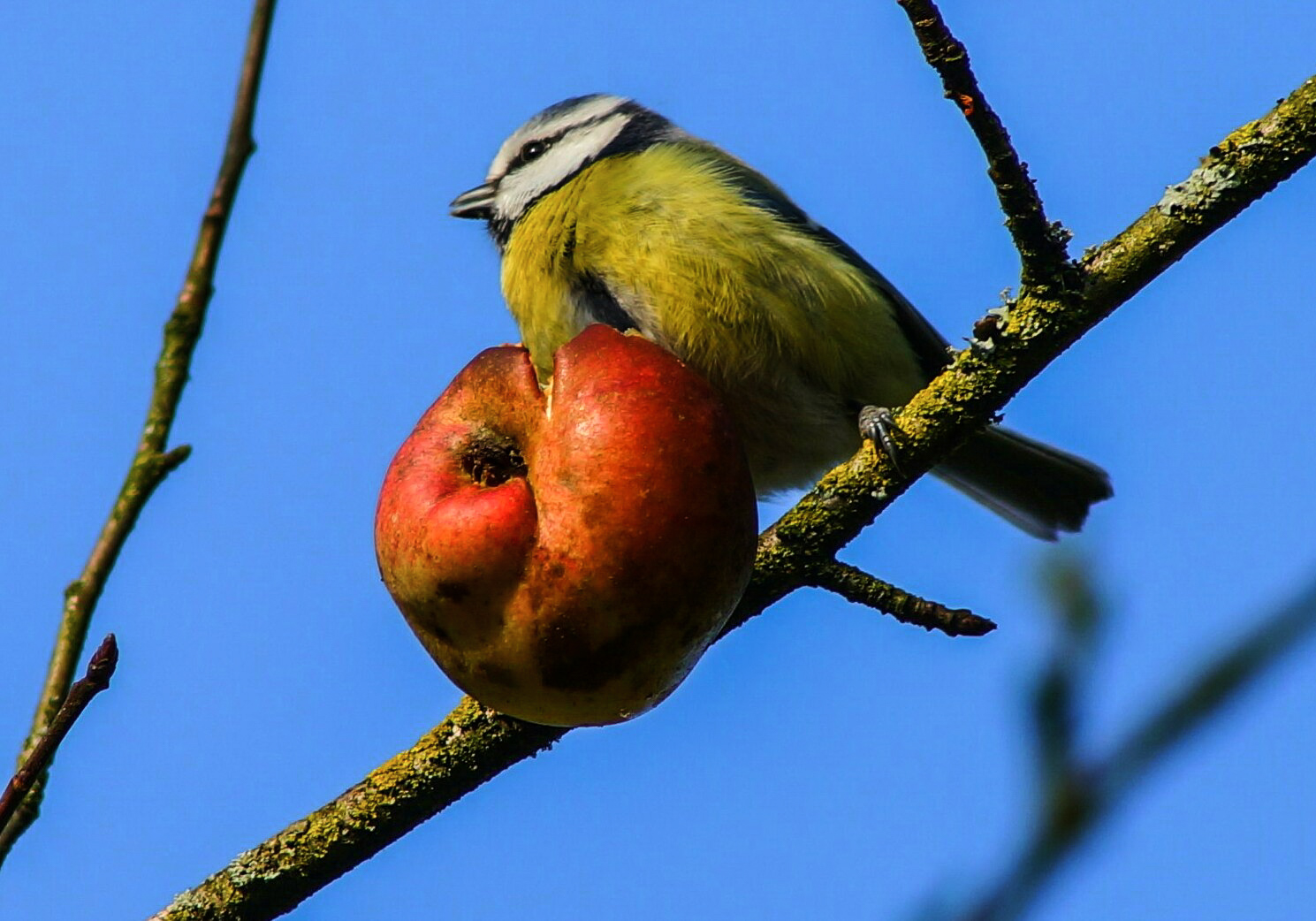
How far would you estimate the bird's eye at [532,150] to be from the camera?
15.3 feet

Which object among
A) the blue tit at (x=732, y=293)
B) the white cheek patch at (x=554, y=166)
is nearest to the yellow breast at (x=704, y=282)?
the blue tit at (x=732, y=293)

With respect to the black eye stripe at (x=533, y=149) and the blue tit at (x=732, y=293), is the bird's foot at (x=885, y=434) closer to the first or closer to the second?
the blue tit at (x=732, y=293)

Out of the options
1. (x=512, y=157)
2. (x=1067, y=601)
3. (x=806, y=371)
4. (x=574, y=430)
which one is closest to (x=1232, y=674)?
(x=1067, y=601)

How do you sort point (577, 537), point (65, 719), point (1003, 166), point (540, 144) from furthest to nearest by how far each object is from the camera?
point (540, 144)
point (1003, 166)
point (577, 537)
point (65, 719)

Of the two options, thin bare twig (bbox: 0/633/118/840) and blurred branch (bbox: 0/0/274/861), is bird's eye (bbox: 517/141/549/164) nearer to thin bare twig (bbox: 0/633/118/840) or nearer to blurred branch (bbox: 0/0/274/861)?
blurred branch (bbox: 0/0/274/861)

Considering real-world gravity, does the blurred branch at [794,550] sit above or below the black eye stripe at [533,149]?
below

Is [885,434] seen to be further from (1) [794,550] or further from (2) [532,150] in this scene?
(2) [532,150]

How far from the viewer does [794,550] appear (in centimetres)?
250

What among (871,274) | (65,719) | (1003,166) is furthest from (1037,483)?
(65,719)

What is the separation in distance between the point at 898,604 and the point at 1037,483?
6.80 feet

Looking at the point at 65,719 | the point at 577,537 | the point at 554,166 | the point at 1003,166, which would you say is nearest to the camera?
the point at 65,719

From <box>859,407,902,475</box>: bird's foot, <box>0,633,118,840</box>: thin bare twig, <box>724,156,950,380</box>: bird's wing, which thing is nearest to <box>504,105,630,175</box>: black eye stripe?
<box>724,156,950,380</box>: bird's wing

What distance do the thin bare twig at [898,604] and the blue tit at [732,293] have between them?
100 centimetres

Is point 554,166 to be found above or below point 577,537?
above
